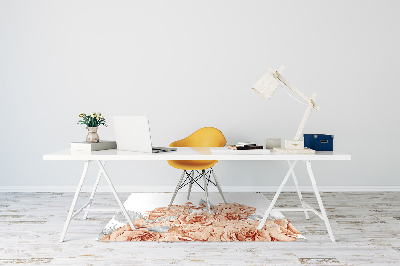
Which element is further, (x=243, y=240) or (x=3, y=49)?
(x=3, y=49)

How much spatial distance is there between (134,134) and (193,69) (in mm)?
1794

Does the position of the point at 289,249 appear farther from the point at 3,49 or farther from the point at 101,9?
the point at 3,49

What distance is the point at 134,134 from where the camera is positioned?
2.13 m

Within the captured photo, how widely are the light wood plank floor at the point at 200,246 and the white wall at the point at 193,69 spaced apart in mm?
1182

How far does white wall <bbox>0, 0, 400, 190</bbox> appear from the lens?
12.0 ft

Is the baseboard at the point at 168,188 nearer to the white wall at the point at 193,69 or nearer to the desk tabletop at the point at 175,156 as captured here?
the white wall at the point at 193,69

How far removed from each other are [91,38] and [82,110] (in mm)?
872

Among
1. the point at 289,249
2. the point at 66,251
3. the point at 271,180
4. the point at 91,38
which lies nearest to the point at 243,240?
the point at 289,249

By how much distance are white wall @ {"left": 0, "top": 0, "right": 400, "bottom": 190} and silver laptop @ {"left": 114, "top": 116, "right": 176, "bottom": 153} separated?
150 cm

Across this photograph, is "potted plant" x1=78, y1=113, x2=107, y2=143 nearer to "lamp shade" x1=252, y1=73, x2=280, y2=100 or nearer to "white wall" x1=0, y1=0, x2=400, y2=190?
"lamp shade" x1=252, y1=73, x2=280, y2=100

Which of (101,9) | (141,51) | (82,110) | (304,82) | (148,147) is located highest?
(101,9)

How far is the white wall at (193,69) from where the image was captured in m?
3.67

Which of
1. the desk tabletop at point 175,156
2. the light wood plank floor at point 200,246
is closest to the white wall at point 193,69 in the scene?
the light wood plank floor at point 200,246

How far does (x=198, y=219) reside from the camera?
261 centimetres
